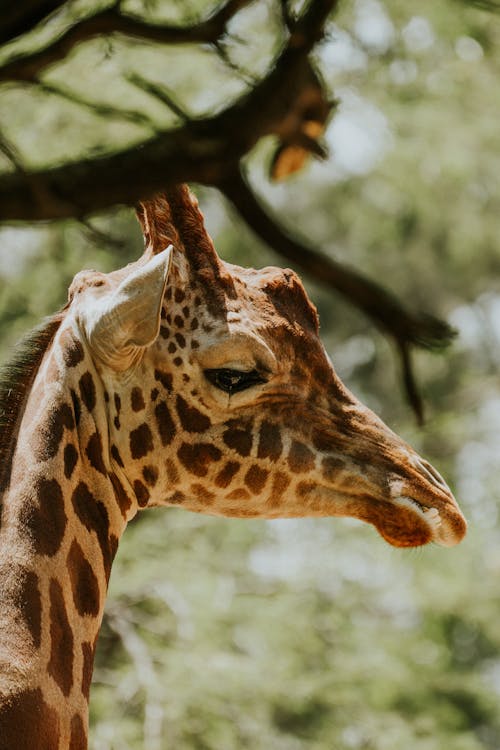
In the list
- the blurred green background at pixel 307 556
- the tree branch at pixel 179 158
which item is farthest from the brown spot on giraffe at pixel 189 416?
the blurred green background at pixel 307 556

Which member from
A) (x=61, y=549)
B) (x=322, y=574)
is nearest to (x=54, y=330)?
(x=61, y=549)

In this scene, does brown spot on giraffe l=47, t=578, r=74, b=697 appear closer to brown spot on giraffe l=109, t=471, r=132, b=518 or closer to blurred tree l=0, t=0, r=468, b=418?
brown spot on giraffe l=109, t=471, r=132, b=518

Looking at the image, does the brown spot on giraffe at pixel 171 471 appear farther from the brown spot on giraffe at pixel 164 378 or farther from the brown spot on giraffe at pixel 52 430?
the brown spot on giraffe at pixel 52 430

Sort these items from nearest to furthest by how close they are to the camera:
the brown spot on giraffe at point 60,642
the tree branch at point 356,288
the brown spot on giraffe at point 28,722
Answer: the brown spot on giraffe at point 28,722
the brown spot on giraffe at point 60,642
the tree branch at point 356,288

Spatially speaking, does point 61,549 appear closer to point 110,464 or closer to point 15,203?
point 110,464

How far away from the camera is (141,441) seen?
11.1ft

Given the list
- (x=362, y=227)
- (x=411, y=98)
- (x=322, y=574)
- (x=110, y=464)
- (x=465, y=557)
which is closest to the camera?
(x=110, y=464)

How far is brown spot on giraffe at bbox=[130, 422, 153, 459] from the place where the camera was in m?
3.37

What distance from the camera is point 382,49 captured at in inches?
313

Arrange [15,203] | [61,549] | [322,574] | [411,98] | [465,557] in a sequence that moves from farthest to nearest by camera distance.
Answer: [465,557], [322,574], [411,98], [15,203], [61,549]

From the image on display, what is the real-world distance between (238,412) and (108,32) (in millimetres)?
2060

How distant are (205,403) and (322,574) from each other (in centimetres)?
928

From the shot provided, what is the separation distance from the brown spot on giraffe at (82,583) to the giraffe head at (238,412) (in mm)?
311

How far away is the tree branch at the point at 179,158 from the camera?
13.2ft
